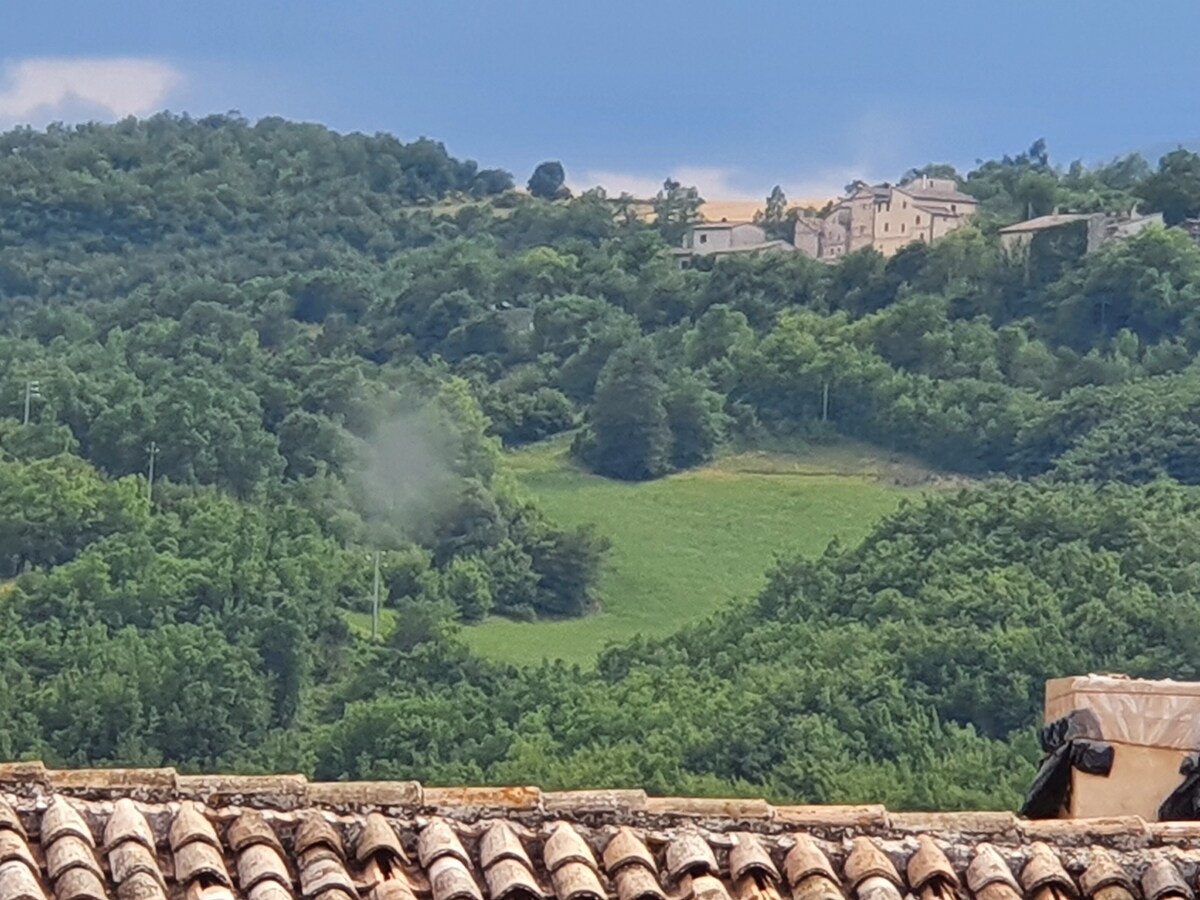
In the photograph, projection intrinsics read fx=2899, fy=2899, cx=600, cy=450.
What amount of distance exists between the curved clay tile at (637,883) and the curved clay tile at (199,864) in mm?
797

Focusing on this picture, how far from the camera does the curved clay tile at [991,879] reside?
6.09 metres

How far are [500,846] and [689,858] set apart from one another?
40 centimetres

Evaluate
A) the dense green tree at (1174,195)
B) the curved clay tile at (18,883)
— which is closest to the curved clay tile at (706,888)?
the curved clay tile at (18,883)

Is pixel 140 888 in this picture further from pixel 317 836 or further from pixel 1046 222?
pixel 1046 222

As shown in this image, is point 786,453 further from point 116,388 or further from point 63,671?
point 63,671

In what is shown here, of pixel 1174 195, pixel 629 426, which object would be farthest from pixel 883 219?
pixel 629 426

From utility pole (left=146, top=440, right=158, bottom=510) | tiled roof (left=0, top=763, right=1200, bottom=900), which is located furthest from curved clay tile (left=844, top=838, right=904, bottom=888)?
utility pole (left=146, top=440, right=158, bottom=510)

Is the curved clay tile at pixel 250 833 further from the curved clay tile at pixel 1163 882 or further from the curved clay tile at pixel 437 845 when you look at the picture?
the curved clay tile at pixel 1163 882

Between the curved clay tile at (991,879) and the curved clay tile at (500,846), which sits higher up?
the curved clay tile at (500,846)

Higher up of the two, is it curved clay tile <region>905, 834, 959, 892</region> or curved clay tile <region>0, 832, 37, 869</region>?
curved clay tile <region>0, 832, 37, 869</region>

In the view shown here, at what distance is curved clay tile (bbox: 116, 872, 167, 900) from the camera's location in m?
5.62

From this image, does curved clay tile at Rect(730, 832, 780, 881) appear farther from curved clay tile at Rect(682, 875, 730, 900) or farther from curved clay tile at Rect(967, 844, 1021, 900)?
curved clay tile at Rect(967, 844, 1021, 900)

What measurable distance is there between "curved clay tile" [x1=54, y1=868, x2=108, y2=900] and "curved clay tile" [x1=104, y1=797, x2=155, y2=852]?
17 cm

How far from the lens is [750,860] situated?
6.04 meters
